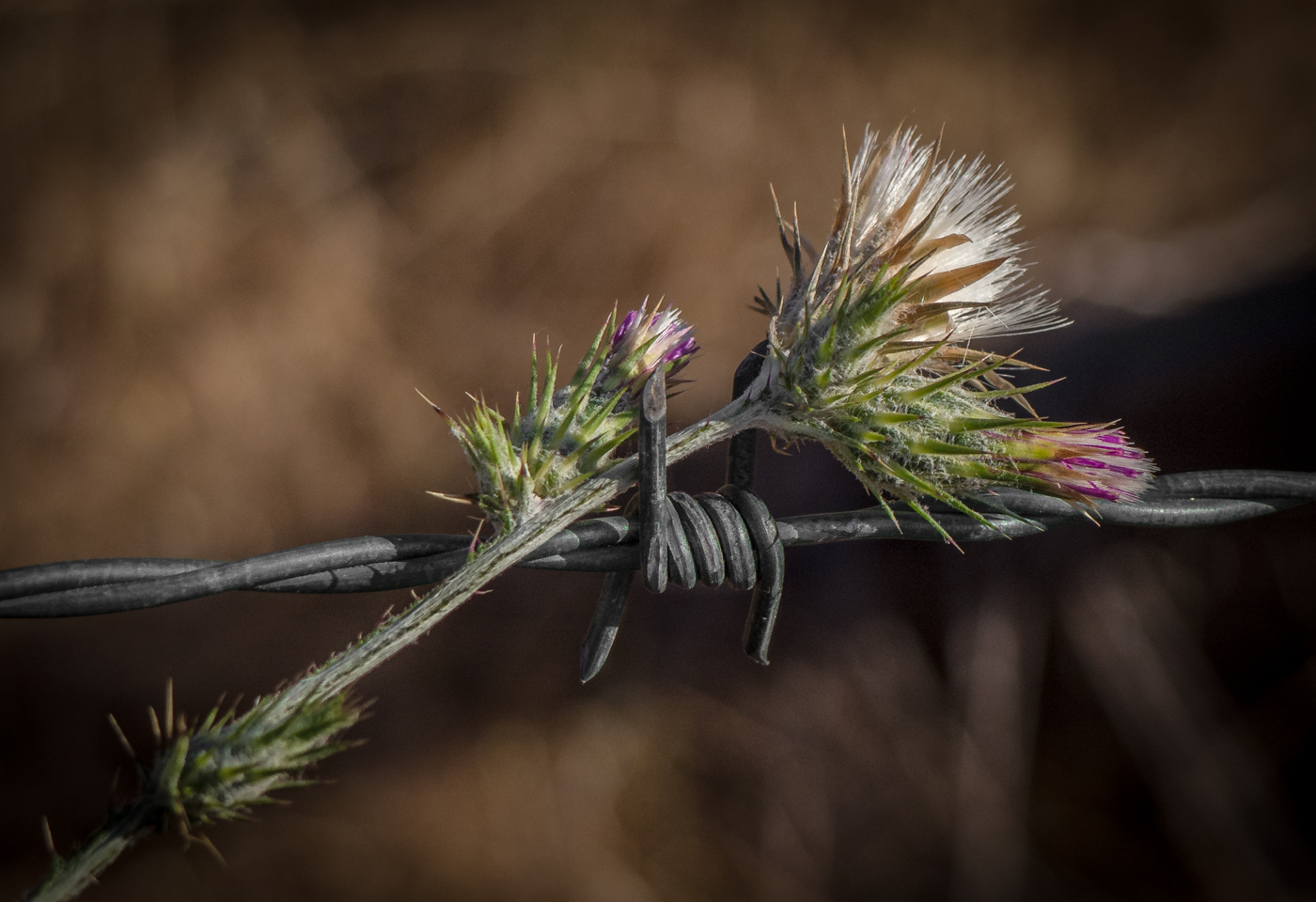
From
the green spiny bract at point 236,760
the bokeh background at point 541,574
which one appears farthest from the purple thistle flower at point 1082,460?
the bokeh background at point 541,574

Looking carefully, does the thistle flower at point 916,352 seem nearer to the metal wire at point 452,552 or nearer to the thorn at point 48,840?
the metal wire at point 452,552

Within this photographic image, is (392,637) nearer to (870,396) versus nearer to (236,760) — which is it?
(236,760)

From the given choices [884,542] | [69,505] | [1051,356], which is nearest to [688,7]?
[1051,356]

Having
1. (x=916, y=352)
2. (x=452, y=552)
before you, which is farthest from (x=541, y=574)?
(x=916, y=352)

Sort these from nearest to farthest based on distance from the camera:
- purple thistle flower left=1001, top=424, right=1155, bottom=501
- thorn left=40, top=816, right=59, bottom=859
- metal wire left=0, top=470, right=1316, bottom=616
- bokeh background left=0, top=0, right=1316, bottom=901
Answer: thorn left=40, top=816, right=59, bottom=859 → metal wire left=0, top=470, right=1316, bottom=616 → purple thistle flower left=1001, top=424, right=1155, bottom=501 → bokeh background left=0, top=0, right=1316, bottom=901

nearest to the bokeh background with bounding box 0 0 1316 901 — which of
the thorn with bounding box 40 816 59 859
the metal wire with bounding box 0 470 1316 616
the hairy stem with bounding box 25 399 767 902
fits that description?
the thorn with bounding box 40 816 59 859

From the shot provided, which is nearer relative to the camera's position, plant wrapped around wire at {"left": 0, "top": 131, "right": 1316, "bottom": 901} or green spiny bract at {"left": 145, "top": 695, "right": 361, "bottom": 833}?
green spiny bract at {"left": 145, "top": 695, "right": 361, "bottom": 833}

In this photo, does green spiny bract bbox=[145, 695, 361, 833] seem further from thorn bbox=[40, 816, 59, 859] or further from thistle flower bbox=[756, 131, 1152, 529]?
thistle flower bbox=[756, 131, 1152, 529]

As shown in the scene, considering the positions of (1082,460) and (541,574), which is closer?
(1082,460)
